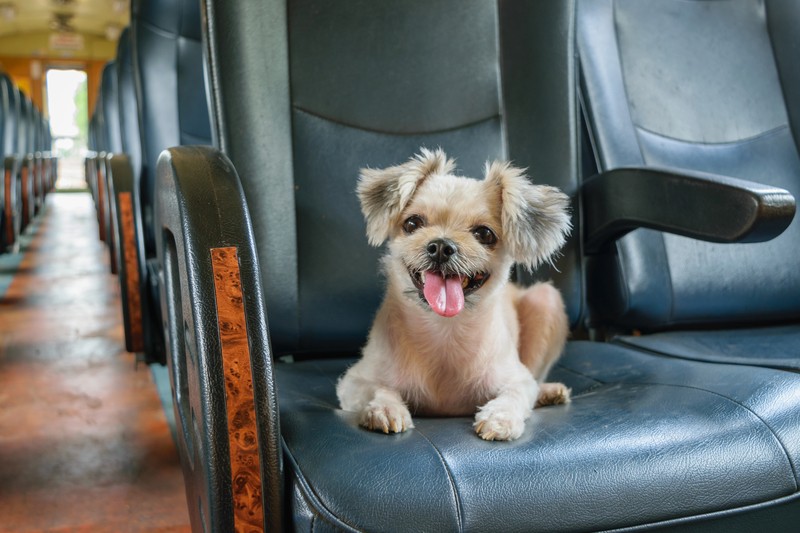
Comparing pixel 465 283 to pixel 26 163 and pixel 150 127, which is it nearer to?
pixel 150 127

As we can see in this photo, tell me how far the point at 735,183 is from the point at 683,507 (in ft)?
1.68

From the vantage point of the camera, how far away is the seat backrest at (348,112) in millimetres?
1334

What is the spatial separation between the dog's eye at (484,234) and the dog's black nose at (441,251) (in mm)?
108

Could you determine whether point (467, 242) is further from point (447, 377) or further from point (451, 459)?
point (451, 459)

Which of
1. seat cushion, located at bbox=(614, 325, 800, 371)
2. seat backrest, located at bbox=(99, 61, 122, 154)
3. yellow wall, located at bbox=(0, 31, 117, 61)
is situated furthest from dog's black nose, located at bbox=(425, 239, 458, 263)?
yellow wall, located at bbox=(0, 31, 117, 61)

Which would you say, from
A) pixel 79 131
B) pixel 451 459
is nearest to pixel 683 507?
pixel 451 459

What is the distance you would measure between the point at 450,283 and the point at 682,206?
41 cm

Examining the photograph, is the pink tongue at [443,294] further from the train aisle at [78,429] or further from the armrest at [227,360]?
the train aisle at [78,429]

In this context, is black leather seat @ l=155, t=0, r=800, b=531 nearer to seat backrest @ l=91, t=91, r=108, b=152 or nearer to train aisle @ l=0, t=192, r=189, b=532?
train aisle @ l=0, t=192, r=189, b=532

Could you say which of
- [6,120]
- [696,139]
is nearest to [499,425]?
[696,139]

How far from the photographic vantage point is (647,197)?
1352 millimetres

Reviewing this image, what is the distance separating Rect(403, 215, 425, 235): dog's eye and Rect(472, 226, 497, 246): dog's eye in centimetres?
9

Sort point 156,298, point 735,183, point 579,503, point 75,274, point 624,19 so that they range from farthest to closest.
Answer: point 75,274, point 156,298, point 624,19, point 735,183, point 579,503

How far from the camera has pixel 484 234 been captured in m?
1.23
